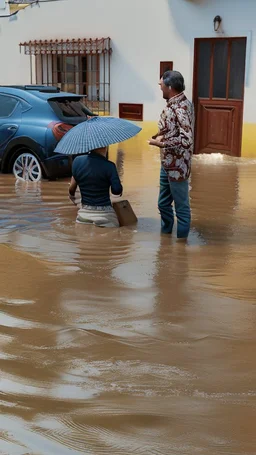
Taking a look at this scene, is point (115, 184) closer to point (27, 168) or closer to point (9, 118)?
point (27, 168)

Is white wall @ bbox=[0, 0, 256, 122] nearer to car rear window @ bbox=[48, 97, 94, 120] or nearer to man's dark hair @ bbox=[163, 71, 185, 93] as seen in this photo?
car rear window @ bbox=[48, 97, 94, 120]

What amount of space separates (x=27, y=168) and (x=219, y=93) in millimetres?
5253

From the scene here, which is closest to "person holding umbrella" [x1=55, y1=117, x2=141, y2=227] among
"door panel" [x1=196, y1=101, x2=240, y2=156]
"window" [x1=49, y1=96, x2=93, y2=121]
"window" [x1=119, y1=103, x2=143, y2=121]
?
"window" [x1=49, y1=96, x2=93, y2=121]

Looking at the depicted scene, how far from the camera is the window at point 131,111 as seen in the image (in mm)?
14312

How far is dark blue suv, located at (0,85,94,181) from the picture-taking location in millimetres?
9203

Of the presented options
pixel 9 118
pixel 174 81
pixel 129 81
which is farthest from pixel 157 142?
pixel 129 81

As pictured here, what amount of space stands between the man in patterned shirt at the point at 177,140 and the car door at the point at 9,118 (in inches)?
154

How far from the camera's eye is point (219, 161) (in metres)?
12.5

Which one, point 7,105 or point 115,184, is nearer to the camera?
point 115,184

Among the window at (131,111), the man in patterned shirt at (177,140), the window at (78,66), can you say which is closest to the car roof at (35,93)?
the man in patterned shirt at (177,140)

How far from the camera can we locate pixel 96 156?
6332 mm

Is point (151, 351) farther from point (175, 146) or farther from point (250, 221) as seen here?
point (250, 221)

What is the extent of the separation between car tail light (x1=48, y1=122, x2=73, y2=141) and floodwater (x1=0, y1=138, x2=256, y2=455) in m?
2.18

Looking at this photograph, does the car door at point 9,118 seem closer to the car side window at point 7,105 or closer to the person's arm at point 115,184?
the car side window at point 7,105
